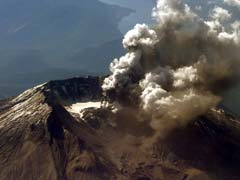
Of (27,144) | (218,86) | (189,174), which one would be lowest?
(189,174)

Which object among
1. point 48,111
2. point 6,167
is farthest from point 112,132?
point 6,167

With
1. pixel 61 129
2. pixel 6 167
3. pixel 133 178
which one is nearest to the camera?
pixel 133 178

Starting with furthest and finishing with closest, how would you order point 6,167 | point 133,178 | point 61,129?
point 61,129, point 6,167, point 133,178

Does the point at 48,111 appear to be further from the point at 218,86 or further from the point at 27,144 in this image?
the point at 218,86

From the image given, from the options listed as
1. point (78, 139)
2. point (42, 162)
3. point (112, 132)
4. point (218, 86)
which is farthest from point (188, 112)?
point (42, 162)

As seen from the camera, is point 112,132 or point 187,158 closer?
point 187,158

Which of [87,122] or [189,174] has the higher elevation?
[87,122]
